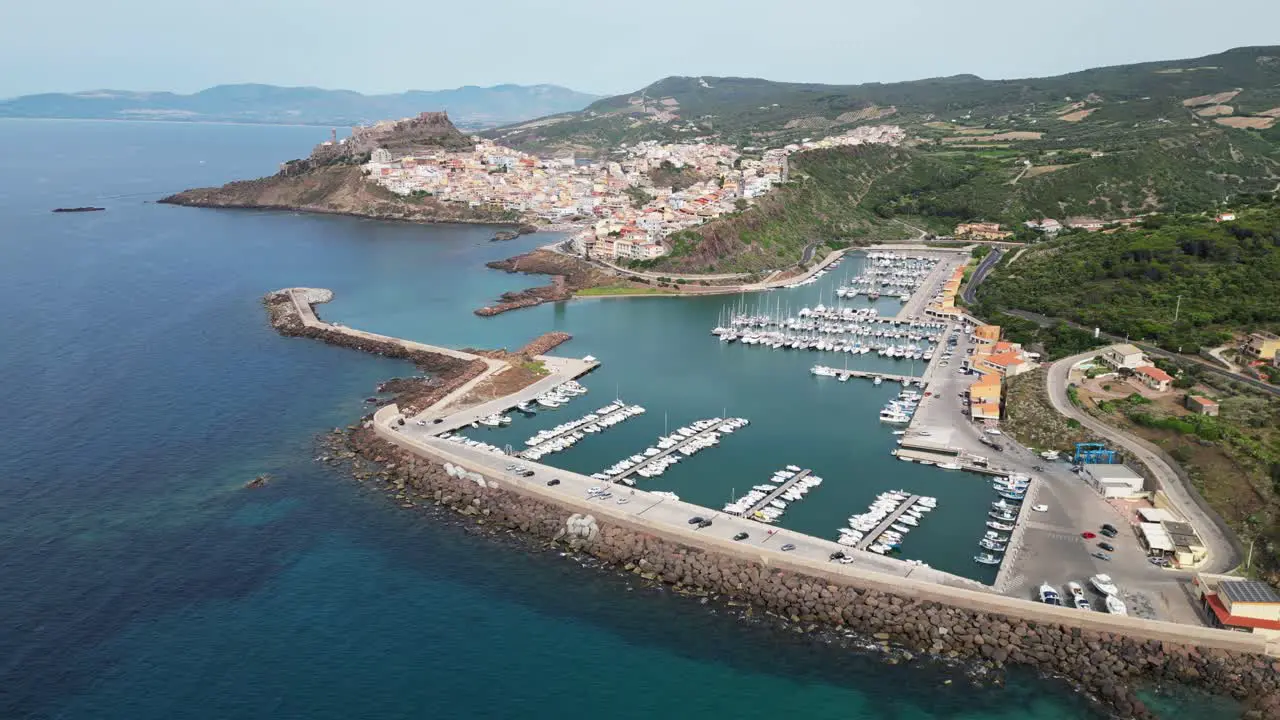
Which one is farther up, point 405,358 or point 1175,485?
point 405,358

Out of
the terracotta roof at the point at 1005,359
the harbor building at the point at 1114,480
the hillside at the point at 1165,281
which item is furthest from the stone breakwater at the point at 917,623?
the hillside at the point at 1165,281

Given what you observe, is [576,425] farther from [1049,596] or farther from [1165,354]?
[1165,354]

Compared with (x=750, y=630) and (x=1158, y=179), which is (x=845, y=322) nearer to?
(x=750, y=630)

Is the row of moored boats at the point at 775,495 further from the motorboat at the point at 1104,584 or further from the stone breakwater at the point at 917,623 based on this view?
the motorboat at the point at 1104,584

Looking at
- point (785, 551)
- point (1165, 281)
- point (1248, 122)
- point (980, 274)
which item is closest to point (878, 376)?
point (785, 551)

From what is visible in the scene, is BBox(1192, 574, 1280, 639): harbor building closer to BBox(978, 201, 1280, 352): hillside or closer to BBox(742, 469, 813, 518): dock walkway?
BBox(742, 469, 813, 518): dock walkway
